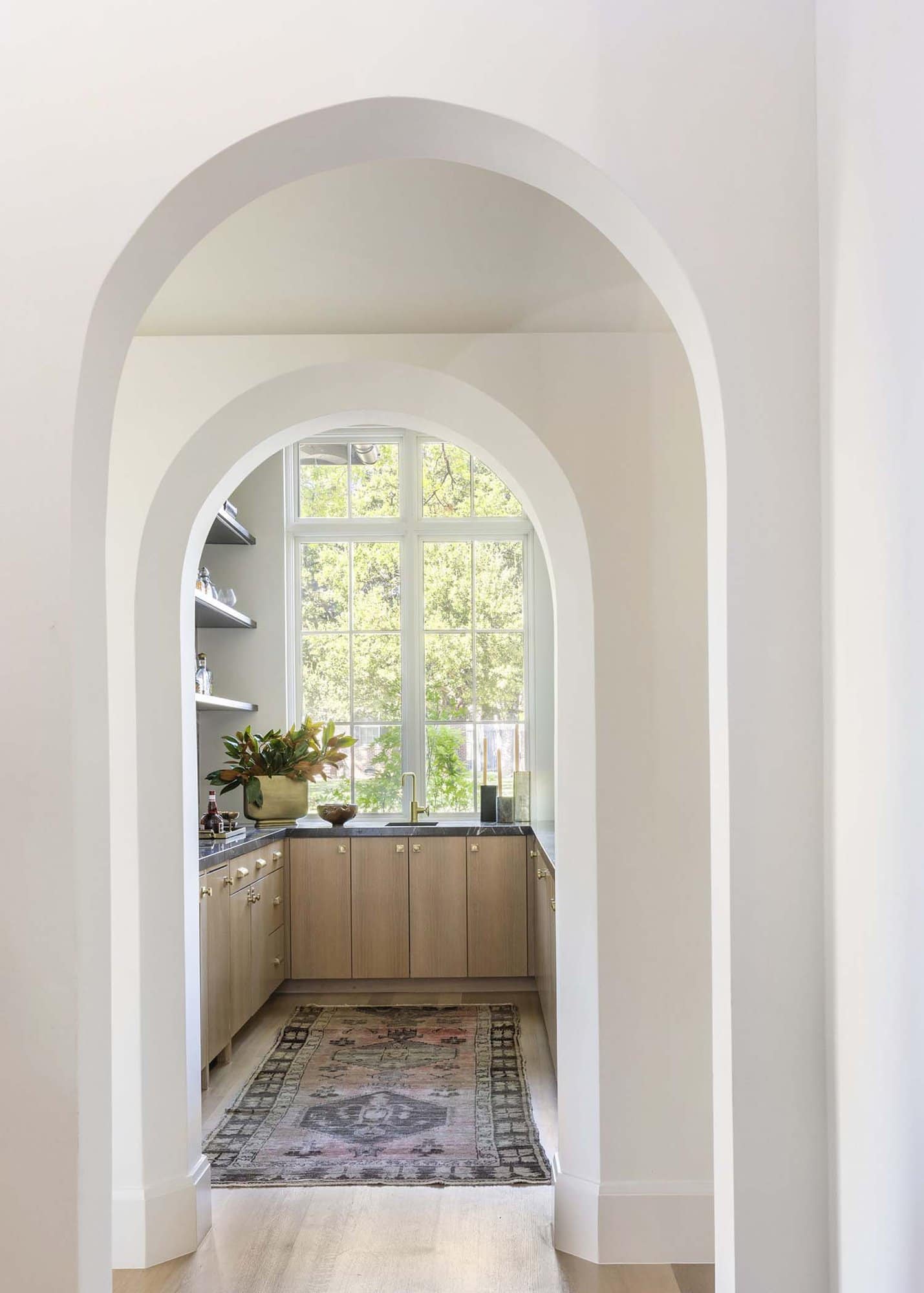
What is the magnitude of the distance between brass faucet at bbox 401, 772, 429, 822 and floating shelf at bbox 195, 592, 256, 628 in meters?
1.26

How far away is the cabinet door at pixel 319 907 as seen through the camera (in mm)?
6059

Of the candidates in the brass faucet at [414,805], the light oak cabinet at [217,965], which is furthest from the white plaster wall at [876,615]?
the brass faucet at [414,805]

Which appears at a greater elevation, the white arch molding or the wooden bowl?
the white arch molding

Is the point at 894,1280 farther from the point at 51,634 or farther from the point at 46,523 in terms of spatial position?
the point at 46,523

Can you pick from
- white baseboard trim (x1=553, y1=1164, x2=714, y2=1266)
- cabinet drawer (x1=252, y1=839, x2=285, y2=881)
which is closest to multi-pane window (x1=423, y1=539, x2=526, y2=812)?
cabinet drawer (x1=252, y1=839, x2=285, y2=881)

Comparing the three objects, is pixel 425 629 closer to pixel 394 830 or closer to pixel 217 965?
pixel 394 830

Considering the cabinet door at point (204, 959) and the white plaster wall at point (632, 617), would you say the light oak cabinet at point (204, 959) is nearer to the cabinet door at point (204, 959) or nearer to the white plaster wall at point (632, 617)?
the cabinet door at point (204, 959)

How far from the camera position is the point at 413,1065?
15.8 feet

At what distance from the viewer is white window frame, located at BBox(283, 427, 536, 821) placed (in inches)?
266

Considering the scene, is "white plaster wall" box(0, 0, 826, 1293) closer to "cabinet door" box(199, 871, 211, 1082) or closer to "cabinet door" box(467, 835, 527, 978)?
"cabinet door" box(199, 871, 211, 1082)

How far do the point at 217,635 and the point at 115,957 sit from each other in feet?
12.7

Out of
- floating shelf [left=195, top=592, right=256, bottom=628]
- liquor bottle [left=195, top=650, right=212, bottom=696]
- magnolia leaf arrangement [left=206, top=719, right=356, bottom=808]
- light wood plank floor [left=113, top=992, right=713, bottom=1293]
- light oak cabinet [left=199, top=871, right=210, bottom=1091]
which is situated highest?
floating shelf [left=195, top=592, right=256, bottom=628]

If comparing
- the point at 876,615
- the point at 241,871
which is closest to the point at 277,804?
the point at 241,871

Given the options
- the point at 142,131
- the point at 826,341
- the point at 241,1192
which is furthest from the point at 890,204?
the point at 241,1192
